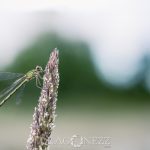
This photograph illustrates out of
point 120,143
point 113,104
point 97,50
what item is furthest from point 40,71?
point 97,50

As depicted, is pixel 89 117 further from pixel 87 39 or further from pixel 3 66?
pixel 87 39

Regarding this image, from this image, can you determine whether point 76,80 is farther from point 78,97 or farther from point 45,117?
point 45,117

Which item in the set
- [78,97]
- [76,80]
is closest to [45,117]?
[78,97]

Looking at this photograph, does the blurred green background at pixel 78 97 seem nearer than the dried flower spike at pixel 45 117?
No

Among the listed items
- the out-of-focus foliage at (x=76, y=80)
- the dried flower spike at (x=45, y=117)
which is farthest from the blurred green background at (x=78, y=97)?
the dried flower spike at (x=45, y=117)

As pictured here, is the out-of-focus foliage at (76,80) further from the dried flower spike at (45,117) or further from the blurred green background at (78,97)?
the dried flower spike at (45,117)

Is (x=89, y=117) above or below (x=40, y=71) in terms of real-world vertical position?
above
